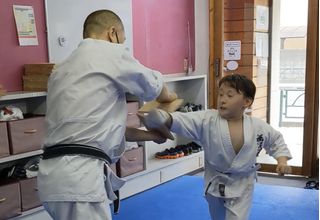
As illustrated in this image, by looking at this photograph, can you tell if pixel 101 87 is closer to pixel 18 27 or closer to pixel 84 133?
pixel 84 133

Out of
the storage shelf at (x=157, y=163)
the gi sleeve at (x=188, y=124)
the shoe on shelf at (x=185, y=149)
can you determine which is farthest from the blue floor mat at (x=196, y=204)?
the gi sleeve at (x=188, y=124)

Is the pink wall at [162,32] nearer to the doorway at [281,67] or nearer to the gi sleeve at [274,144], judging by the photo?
the doorway at [281,67]

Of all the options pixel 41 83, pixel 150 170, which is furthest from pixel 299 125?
pixel 41 83

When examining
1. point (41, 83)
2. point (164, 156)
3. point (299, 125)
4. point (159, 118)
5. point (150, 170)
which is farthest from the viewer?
point (299, 125)

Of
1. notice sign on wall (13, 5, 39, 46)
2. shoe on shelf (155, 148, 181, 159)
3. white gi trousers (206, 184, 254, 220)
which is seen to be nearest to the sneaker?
shoe on shelf (155, 148, 181, 159)

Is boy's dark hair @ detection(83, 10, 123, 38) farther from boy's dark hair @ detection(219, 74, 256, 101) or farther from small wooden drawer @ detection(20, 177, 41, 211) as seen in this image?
small wooden drawer @ detection(20, 177, 41, 211)

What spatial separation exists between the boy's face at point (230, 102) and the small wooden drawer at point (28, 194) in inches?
56.2

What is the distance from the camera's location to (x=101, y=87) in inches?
62.7

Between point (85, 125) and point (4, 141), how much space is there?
4.19ft

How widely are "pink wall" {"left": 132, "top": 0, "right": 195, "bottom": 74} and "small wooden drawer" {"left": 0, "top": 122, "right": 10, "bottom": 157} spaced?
1732 mm

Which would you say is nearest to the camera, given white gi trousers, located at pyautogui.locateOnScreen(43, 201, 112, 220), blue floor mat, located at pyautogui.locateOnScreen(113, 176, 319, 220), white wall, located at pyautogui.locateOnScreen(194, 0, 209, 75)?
white gi trousers, located at pyautogui.locateOnScreen(43, 201, 112, 220)

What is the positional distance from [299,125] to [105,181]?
3.38 metres

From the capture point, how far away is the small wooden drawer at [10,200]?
261 cm

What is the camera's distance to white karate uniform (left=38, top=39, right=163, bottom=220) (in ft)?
5.07
